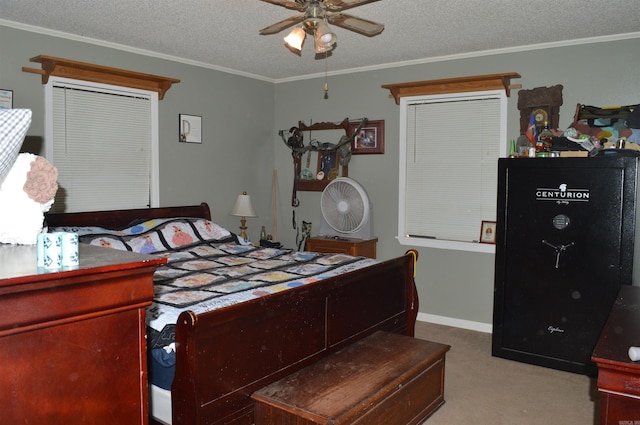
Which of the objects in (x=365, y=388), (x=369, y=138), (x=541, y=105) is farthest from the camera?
(x=369, y=138)

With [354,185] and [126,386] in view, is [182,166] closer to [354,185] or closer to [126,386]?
[354,185]

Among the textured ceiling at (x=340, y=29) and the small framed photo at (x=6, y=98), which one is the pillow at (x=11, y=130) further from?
the small framed photo at (x=6, y=98)

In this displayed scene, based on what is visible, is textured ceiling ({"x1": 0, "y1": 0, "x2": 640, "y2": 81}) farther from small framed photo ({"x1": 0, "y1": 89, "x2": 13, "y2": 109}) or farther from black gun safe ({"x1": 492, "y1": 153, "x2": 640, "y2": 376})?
black gun safe ({"x1": 492, "y1": 153, "x2": 640, "y2": 376})

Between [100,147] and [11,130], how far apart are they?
3527 mm

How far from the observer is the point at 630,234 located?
3297 millimetres

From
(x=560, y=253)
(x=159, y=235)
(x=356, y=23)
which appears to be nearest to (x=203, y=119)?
(x=159, y=235)

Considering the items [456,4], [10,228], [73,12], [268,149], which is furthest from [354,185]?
[10,228]

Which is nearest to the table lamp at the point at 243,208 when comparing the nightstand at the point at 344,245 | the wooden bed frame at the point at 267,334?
the nightstand at the point at 344,245

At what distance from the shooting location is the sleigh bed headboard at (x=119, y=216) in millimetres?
3795

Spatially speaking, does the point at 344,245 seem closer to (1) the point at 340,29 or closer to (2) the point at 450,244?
(2) the point at 450,244

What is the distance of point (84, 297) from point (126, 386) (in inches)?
8.4

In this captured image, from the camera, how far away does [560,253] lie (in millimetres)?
3547

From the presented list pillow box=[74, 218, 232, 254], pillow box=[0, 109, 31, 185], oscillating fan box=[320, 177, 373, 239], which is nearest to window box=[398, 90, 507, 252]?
oscillating fan box=[320, 177, 373, 239]

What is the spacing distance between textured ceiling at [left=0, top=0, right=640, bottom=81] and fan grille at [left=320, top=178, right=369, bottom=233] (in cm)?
117
